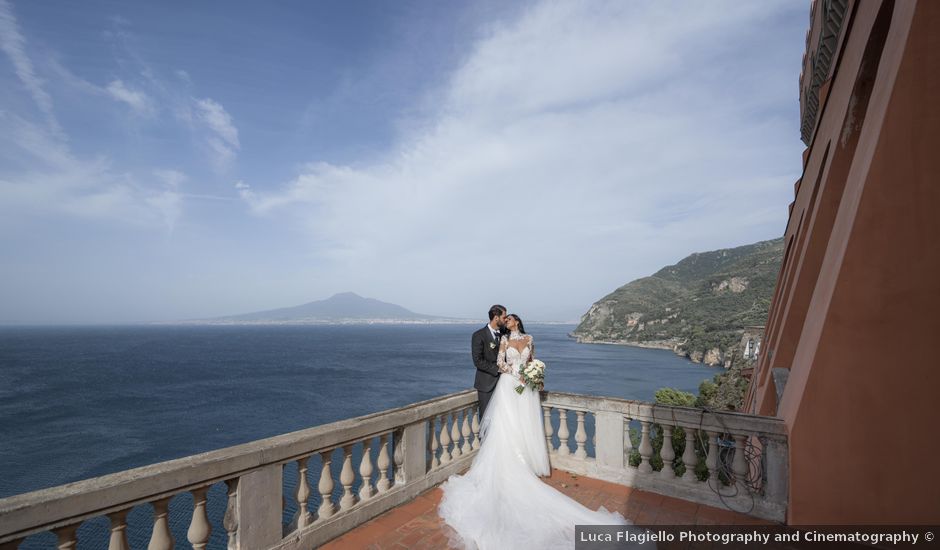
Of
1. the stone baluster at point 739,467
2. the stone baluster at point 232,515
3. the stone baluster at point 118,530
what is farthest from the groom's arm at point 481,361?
the stone baluster at point 118,530

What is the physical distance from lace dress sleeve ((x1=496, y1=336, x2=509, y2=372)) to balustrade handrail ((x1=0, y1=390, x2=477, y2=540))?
1929 mm

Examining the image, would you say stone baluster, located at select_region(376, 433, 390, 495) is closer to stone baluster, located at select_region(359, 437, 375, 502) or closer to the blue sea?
stone baluster, located at select_region(359, 437, 375, 502)

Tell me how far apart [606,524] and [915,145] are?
463 centimetres

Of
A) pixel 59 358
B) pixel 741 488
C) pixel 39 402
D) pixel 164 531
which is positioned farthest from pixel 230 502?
pixel 59 358

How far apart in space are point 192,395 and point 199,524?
6148cm

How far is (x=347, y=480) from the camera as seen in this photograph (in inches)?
178

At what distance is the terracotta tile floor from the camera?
4.48 metres

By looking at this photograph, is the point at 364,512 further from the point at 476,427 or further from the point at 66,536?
the point at 66,536

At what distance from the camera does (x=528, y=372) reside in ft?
19.9

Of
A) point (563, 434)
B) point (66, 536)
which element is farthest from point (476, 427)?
point (66, 536)

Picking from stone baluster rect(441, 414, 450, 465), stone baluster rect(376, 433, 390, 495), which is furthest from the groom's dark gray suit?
stone baluster rect(376, 433, 390, 495)

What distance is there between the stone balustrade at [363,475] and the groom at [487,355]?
12.0 inches

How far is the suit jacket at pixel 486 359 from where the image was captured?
6359mm

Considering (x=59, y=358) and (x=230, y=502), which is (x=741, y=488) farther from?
(x=59, y=358)
